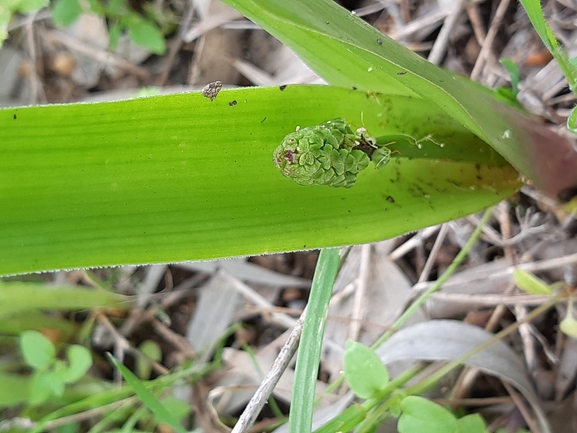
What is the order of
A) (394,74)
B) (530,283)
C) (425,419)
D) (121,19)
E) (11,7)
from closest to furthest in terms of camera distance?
(394,74) < (425,419) < (530,283) < (11,7) < (121,19)

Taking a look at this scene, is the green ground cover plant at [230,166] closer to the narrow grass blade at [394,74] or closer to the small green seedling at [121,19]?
the narrow grass blade at [394,74]

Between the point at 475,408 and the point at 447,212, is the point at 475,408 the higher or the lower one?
the lower one

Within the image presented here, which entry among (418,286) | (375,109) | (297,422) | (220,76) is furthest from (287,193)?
(220,76)

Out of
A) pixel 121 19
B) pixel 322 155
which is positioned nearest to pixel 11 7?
pixel 121 19

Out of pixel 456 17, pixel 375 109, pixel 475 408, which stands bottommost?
pixel 475 408

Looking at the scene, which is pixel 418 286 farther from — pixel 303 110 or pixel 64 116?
pixel 64 116

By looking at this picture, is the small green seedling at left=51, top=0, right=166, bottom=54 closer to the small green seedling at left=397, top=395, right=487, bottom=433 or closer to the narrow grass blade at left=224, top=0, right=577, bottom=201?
the narrow grass blade at left=224, top=0, right=577, bottom=201

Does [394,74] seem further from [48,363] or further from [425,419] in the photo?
[48,363]
